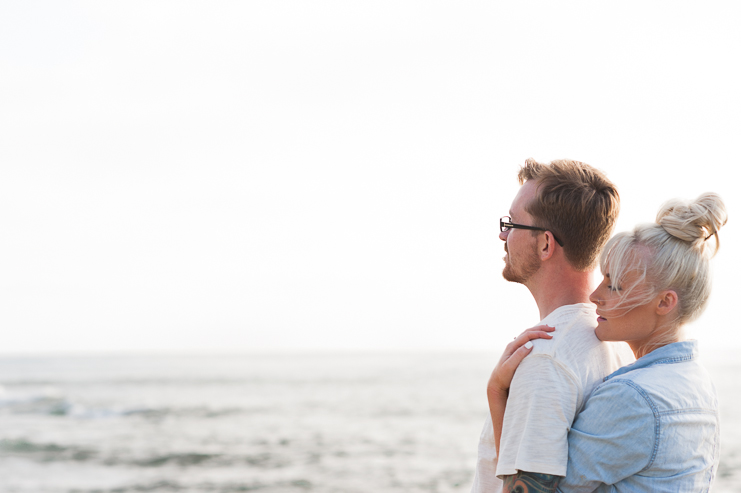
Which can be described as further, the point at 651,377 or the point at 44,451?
the point at 44,451

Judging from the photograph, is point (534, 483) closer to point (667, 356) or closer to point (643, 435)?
point (643, 435)

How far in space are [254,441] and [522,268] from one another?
13751 millimetres

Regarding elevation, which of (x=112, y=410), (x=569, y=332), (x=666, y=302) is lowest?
(x=112, y=410)

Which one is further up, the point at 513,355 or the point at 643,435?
the point at 513,355

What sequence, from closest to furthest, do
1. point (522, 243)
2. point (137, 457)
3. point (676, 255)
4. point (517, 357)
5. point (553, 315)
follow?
point (676, 255)
point (517, 357)
point (553, 315)
point (522, 243)
point (137, 457)

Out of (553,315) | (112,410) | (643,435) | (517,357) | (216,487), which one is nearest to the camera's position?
(643,435)

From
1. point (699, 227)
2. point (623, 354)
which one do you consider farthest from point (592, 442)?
point (699, 227)

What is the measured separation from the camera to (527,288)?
234 cm

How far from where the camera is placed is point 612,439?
5.87 ft

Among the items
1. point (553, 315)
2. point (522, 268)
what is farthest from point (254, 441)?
point (553, 315)

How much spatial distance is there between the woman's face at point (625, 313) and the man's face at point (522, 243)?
28 centimetres

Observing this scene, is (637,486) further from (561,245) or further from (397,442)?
(397,442)

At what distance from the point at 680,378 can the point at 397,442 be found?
13.0 meters

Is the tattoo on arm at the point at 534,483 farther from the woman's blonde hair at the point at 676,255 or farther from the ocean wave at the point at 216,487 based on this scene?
the ocean wave at the point at 216,487
